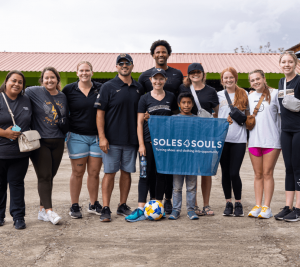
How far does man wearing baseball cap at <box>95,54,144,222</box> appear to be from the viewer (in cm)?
457

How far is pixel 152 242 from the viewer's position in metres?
3.73

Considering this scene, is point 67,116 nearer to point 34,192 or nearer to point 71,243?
point 71,243

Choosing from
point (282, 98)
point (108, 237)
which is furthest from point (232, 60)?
point (108, 237)

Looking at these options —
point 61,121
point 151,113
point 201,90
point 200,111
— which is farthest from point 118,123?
point 201,90

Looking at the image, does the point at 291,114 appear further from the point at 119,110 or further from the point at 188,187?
the point at 119,110

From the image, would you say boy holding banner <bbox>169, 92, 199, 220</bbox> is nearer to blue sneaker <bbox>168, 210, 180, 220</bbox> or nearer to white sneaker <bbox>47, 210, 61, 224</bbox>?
blue sneaker <bbox>168, 210, 180, 220</bbox>

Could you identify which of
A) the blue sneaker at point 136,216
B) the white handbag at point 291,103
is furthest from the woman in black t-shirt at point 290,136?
the blue sneaker at point 136,216

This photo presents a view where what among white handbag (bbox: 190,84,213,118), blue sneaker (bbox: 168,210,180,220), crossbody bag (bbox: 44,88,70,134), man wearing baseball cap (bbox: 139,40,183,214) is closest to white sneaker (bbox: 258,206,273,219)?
blue sneaker (bbox: 168,210,180,220)

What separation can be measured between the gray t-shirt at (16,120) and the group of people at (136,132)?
86 mm

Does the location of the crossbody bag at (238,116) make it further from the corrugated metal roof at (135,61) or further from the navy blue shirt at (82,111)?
the corrugated metal roof at (135,61)

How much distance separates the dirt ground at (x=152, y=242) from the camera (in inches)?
127

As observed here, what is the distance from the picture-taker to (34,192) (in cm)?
655

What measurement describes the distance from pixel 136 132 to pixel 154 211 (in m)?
1.12

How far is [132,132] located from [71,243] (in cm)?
170
